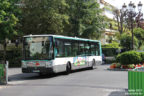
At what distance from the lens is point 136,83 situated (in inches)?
314

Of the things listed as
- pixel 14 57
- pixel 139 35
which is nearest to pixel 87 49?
pixel 14 57

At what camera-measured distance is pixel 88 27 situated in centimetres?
3816

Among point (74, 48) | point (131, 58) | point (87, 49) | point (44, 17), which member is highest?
point (44, 17)

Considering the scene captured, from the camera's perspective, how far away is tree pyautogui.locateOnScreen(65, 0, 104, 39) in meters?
37.8

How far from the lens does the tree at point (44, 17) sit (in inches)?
1318

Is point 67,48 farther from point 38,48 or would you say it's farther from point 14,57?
point 14,57

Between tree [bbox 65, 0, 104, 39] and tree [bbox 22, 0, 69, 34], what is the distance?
131 inches

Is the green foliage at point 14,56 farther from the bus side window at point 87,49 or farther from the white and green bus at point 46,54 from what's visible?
the white and green bus at point 46,54

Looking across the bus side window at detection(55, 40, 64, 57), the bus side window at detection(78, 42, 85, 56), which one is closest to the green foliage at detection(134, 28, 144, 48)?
the bus side window at detection(78, 42, 85, 56)

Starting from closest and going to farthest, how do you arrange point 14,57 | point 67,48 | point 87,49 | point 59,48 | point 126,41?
point 59,48, point 67,48, point 87,49, point 14,57, point 126,41

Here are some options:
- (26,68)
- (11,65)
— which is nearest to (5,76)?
(26,68)

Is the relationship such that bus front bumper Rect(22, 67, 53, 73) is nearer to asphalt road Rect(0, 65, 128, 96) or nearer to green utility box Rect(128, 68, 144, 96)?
asphalt road Rect(0, 65, 128, 96)

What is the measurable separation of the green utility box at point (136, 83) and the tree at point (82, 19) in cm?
2930

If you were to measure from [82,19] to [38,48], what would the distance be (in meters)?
21.6
